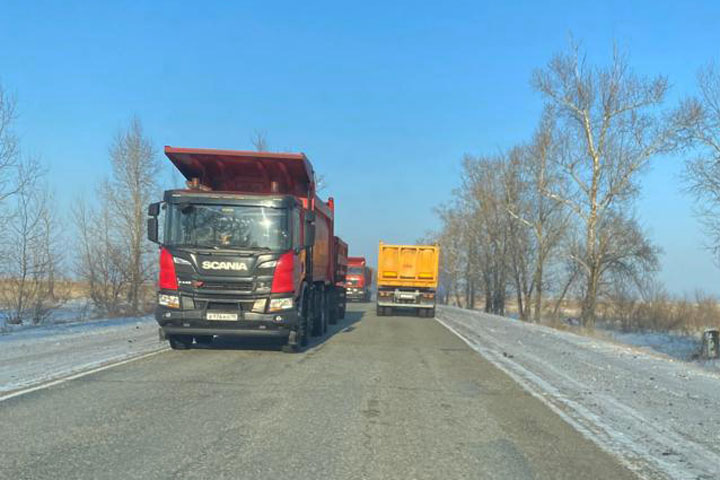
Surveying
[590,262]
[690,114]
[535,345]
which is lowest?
[535,345]

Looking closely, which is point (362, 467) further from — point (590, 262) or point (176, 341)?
point (590, 262)

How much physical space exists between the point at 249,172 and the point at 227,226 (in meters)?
2.63

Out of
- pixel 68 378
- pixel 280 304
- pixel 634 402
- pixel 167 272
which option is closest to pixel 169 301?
pixel 167 272

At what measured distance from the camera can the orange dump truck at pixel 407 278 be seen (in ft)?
89.9

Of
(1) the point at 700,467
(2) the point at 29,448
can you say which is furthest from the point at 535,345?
(2) the point at 29,448

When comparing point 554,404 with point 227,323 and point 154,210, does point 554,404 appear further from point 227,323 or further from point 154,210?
point 154,210

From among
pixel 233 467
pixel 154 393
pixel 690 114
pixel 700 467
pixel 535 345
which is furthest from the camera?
pixel 690 114

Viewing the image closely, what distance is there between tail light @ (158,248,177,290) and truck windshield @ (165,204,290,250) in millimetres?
251

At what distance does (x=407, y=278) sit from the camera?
27719 millimetres

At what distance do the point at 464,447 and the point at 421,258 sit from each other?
22.5 meters

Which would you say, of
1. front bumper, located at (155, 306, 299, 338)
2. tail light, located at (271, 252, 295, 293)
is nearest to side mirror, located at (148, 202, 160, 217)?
front bumper, located at (155, 306, 299, 338)

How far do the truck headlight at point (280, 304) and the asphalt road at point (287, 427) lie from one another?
1218mm

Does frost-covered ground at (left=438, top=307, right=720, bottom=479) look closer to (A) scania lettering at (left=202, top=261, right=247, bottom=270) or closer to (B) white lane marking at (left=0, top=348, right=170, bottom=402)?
(A) scania lettering at (left=202, top=261, right=247, bottom=270)

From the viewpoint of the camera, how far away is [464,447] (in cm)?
543
